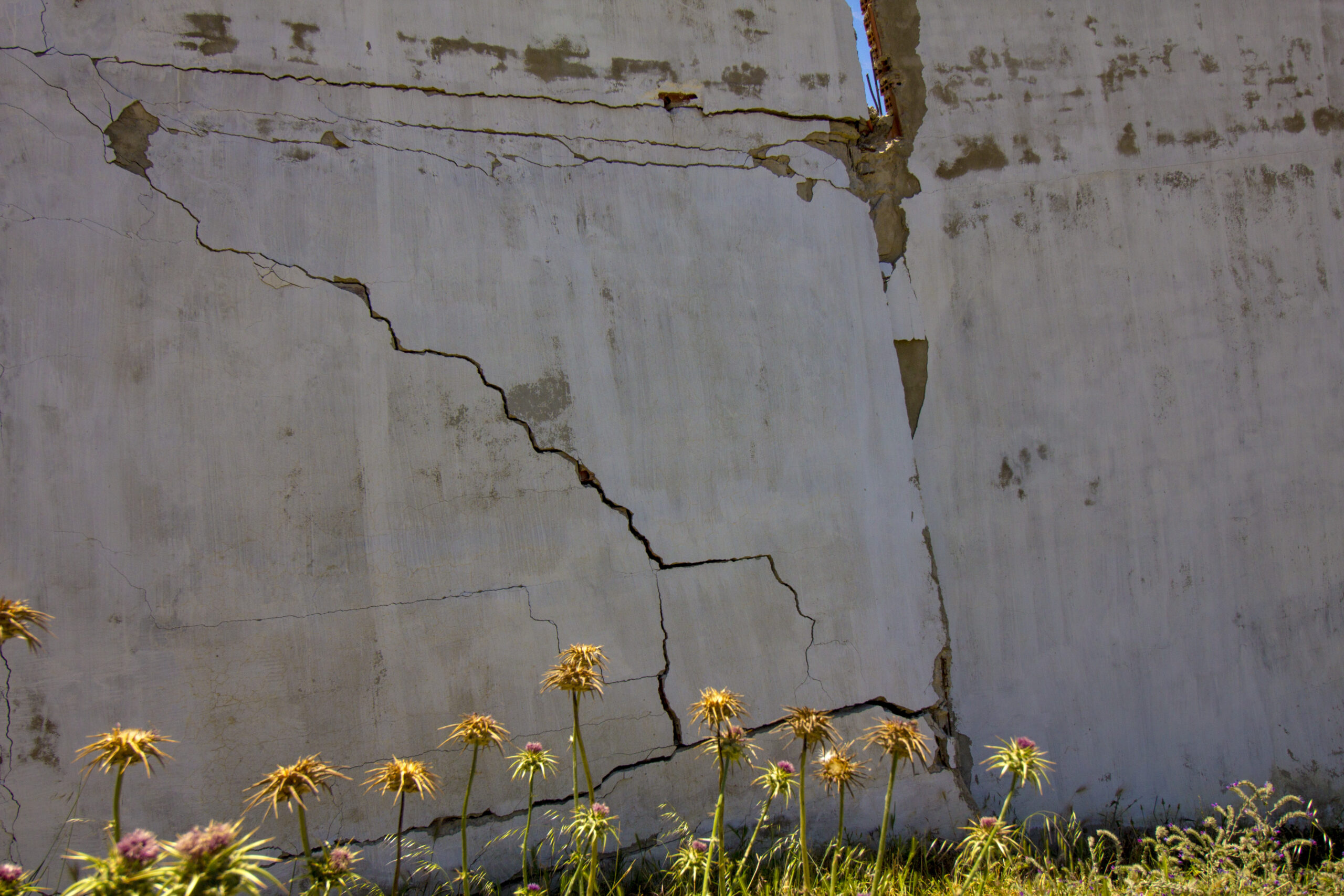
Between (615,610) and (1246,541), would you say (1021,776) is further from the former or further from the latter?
(1246,541)

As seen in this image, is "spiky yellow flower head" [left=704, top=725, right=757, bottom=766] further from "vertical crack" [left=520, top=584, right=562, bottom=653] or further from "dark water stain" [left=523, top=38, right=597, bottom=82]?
"dark water stain" [left=523, top=38, right=597, bottom=82]

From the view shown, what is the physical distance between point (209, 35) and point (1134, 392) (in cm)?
387

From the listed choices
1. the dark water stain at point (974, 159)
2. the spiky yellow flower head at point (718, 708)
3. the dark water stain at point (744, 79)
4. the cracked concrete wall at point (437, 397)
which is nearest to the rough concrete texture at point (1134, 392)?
the dark water stain at point (974, 159)

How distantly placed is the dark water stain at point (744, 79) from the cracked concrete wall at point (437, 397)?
0.05 ft

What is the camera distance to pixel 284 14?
2820 millimetres

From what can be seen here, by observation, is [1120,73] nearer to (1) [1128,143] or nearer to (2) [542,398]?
(1) [1128,143]

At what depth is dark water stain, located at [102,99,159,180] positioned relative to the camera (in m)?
2.61

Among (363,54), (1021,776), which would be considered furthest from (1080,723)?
(363,54)

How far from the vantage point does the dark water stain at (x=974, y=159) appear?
3498 millimetres

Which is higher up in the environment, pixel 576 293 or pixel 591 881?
pixel 576 293

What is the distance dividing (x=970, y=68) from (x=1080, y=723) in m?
2.86

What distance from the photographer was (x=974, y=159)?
3.52 m

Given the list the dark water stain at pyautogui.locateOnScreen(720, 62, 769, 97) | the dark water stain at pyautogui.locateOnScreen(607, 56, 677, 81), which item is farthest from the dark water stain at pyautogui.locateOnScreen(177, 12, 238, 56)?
the dark water stain at pyautogui.locateOnScreen(720, 62, 769, 97)

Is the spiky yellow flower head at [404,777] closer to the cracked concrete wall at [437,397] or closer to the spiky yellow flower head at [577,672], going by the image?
the spiky yellow flower head at [577,672]
